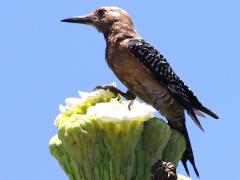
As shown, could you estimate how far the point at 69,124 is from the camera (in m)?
4.09

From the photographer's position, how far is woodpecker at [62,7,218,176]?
715 centimetres

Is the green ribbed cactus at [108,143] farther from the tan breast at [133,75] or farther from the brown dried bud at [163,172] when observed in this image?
the tan breast at [133,75]

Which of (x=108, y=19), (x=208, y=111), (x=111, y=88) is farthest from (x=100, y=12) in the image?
(x=111, y=88)

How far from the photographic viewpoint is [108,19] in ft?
24.4

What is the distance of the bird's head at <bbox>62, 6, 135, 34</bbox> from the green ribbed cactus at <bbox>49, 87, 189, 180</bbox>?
3.20 metres

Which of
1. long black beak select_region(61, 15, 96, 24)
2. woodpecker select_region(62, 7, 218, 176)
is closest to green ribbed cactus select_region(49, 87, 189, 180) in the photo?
woodpecker select_region(62, 7, 218, 176)

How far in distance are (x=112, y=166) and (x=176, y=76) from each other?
3.74 m

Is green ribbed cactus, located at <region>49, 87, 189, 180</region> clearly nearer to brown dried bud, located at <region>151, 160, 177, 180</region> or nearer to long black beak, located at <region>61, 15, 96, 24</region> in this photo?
brown dried bud, located at <region>151, 160, 177, 180</region>

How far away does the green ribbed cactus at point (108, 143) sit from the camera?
4.06 meters

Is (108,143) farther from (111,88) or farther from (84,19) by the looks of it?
(84,19)

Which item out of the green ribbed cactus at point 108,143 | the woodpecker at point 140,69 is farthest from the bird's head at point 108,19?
the green ribbed cactus at point 108,143

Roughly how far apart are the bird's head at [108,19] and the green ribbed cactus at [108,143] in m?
3.20

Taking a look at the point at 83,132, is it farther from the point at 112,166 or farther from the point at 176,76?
the point at 176,76

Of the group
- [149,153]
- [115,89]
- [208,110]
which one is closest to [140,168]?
[149,153]
